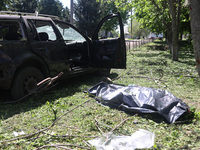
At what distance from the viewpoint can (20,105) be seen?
4316mm

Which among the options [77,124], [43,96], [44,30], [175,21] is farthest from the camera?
[175,21]

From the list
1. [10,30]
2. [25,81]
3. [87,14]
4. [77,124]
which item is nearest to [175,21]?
[10,30]

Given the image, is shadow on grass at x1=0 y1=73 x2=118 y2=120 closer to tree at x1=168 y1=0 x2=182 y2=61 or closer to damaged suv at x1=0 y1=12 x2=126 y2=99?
damaged suv at x1=0 y1=12 x2=126 y2=99

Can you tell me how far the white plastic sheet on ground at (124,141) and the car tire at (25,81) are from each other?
7.58 feet

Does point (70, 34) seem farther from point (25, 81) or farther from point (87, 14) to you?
point (87, 14)

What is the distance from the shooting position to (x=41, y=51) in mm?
4781

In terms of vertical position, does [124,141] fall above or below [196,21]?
below

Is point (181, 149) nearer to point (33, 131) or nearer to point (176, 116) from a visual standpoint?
point (176, 116)

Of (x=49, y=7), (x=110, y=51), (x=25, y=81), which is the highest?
(x=49, y=7)

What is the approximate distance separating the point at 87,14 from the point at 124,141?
2975 cm

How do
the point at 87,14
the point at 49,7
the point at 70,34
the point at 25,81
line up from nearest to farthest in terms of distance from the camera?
the point at 25,81 → the point at 70,34 → the point at 87,14 → the point at 49,7

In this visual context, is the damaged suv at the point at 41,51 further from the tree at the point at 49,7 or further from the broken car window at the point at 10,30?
the tree at the point at 49,7

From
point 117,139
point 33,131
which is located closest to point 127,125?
point 117,139

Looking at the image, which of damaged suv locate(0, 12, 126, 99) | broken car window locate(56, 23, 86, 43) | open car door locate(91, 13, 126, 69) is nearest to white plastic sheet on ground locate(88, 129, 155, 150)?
damaged suv locate(0, 12, 126, 99)
